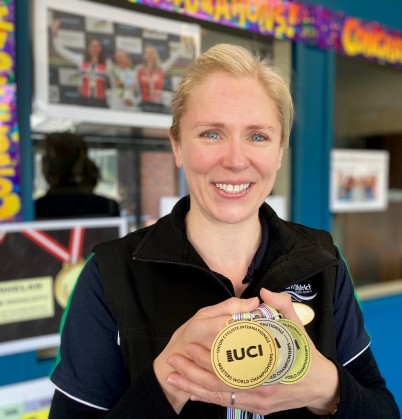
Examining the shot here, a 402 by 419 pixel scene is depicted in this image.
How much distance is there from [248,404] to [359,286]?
7.05 feet

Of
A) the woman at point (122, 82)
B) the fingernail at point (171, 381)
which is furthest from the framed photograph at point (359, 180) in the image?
the fingernail at point (171, 381)

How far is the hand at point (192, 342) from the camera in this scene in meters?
0.77

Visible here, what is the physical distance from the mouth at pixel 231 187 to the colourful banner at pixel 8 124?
3.15 ft

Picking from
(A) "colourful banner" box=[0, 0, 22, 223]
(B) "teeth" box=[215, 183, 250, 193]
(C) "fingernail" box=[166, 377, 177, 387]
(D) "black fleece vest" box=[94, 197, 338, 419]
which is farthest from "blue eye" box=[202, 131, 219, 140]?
(A) "colourful banner" box=[0, 0, 22, 223]

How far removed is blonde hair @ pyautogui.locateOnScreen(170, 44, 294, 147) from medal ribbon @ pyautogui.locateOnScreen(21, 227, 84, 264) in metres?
0.91

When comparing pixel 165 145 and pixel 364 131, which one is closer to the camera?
pixel 165 145

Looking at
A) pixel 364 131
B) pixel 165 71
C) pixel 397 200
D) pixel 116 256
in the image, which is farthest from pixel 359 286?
pixel 116 256

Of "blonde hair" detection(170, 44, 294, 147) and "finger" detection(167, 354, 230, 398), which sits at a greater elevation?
"blonde hair" detection(170, 44, 294, 147)

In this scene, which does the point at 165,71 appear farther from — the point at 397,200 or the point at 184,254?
the point at 397,200

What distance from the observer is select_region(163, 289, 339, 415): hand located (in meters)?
0.76

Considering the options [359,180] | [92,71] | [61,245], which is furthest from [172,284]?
[359,180]

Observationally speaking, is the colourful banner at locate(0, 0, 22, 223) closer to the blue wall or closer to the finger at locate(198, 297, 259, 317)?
the finger at locate(198, 297, 259, 317)

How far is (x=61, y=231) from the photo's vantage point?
184 centimetres

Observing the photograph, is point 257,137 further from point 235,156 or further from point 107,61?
point 107,61
